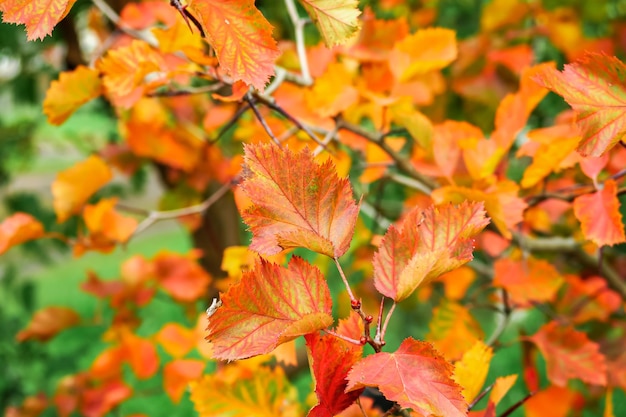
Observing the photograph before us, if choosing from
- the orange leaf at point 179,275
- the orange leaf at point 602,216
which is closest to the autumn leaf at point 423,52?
the orange leaf at point 602,216

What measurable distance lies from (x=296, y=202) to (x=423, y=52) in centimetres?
35

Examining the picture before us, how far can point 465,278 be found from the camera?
810 millimetres

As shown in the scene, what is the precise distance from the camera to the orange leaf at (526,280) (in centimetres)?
59

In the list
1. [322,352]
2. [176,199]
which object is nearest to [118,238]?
[176,199]

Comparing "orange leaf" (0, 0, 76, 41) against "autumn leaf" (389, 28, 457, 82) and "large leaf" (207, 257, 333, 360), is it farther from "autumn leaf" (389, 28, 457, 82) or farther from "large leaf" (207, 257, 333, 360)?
"autumn leaf" (389, 28, 457, 82)

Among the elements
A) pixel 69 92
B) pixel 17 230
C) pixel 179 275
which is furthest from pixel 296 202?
pixel 179 275

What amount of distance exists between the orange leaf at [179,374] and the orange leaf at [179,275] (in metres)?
0.22

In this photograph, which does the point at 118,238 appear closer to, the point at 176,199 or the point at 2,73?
the point at 176,199

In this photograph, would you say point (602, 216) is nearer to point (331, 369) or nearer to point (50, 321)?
point (331, 369)

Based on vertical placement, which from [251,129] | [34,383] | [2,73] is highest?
[251,129]

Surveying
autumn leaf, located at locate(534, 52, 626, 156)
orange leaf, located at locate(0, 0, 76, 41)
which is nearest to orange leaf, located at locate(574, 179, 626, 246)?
autumn leaf, located at locate(534, 52, 626, 156)

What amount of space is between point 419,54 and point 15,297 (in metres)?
1.38

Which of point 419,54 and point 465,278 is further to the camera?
point 465,278

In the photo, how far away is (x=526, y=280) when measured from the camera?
1.97ft
